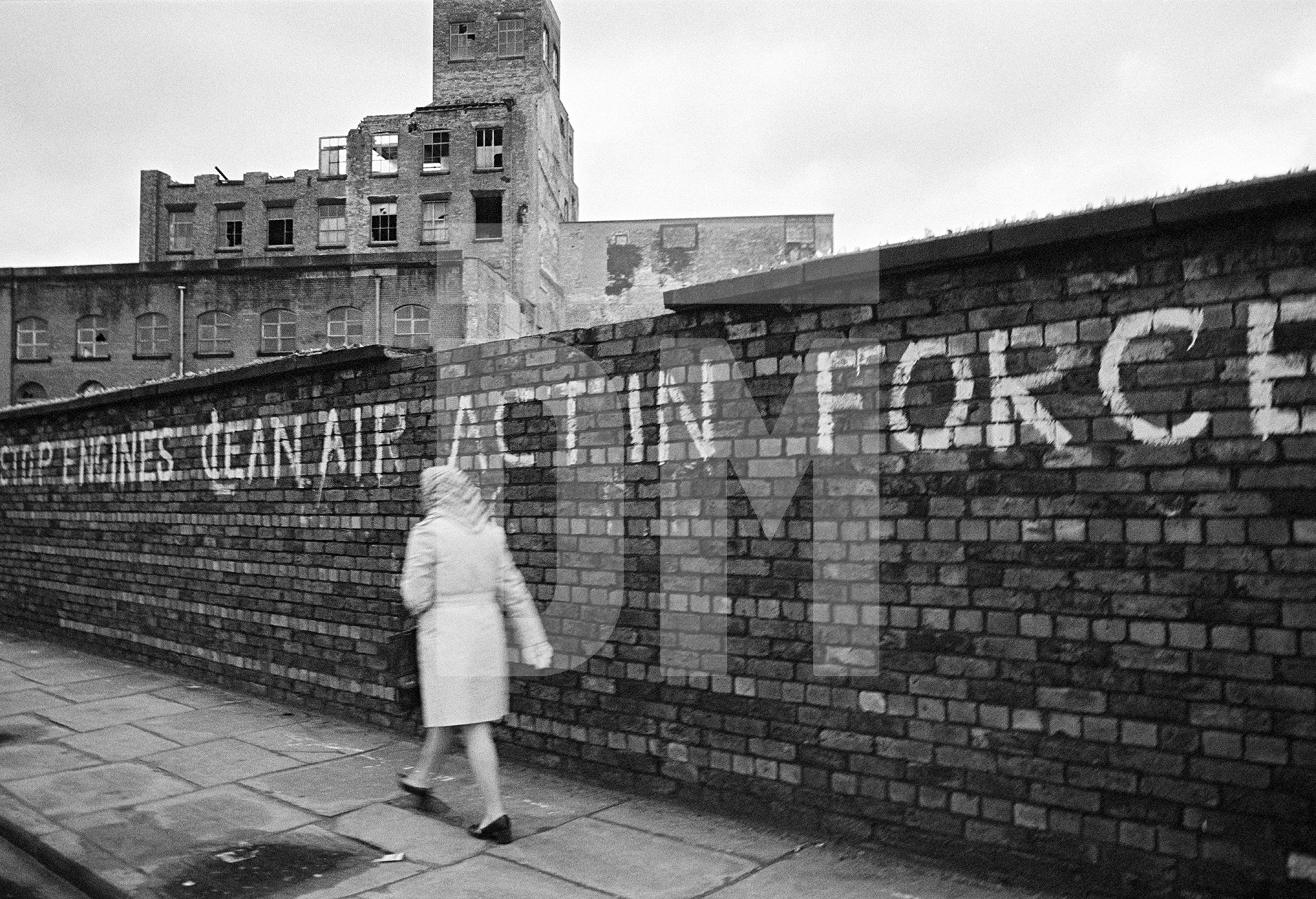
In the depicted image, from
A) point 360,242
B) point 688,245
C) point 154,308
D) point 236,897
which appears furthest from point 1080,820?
point 360,242

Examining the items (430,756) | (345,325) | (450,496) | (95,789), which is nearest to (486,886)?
(430,756)

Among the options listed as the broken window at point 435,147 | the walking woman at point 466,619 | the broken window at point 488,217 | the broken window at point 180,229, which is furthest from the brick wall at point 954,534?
the broken window at point 180,229

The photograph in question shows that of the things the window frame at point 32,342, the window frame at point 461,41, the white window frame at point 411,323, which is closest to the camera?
the white window frame at point 411,323

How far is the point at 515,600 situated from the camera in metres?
4.73

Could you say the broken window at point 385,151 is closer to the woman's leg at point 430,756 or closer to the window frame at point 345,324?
the window frame at point 345,324

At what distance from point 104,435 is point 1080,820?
373 inches

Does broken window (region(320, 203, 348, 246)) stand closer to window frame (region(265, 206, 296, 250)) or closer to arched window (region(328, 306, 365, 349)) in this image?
window frame (region(265, 206, 296, 250))

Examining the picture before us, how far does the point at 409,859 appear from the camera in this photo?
167 inches

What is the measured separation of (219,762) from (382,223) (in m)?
38.6

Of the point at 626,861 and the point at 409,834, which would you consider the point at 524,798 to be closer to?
the point at 409,834

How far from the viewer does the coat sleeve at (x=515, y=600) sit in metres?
4.66

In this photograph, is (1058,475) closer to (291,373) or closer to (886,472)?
(886,472)

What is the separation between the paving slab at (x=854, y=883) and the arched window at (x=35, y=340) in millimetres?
40120

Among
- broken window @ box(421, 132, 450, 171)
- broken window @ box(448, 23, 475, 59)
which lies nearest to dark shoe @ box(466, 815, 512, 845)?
broken window @ box(421, 132, 450, 171)
